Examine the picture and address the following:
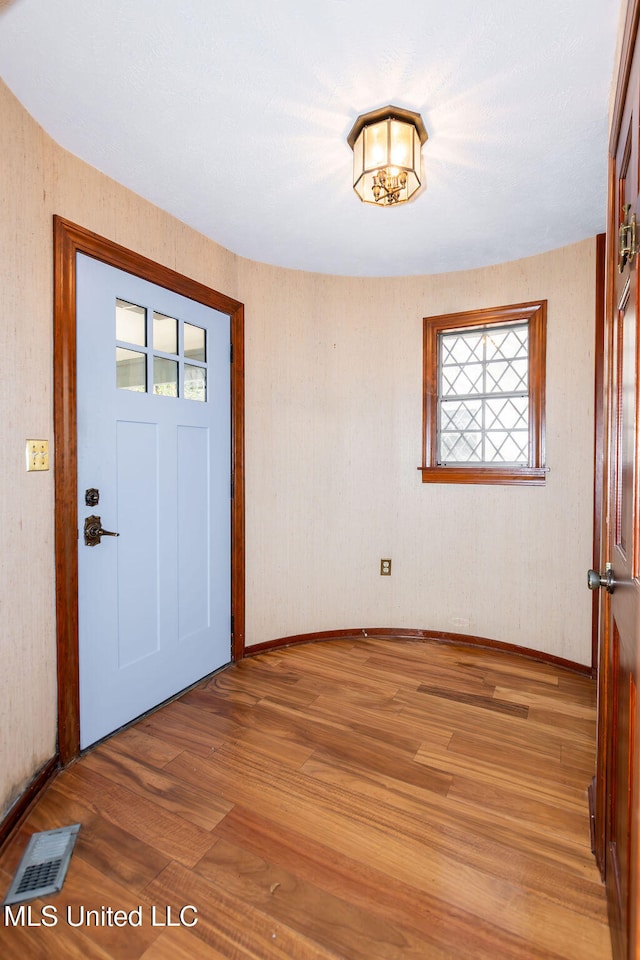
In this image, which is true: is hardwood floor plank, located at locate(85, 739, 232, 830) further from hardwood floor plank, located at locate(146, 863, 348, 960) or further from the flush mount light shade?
the flush mount light shade

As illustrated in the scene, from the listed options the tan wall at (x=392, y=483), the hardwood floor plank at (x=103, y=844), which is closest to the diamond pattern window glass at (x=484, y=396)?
the tan wall at (x=392, y=483)

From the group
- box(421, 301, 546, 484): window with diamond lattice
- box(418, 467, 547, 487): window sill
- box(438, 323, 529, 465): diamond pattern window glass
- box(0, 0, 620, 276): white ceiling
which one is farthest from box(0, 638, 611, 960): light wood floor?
box(0, 0, 620, 276): white ceiling

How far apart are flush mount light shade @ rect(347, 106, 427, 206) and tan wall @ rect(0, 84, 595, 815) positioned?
1.06 meters

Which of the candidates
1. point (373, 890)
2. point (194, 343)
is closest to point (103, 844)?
point (373, 890)

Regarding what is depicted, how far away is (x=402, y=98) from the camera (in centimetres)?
156

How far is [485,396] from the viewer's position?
2984mm

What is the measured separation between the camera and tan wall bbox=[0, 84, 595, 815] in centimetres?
268

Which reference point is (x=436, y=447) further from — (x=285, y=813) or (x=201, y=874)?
(x=201, y=874)

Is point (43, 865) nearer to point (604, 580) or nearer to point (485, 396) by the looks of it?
point (604, 580)

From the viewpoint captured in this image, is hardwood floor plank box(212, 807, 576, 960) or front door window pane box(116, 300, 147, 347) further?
front door window pane box(116, 300, 147, 347)

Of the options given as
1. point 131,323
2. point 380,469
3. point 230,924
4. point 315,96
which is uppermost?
point 315,96

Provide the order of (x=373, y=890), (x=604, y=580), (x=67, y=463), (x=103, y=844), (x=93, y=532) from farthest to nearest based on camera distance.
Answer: (x=93, y=532)
(x=67, y=463)
(x=103, y=844)
(x=373, y=890)
(x=604, y=580)

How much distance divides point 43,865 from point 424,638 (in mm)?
2305

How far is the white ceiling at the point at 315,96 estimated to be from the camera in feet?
4.23
